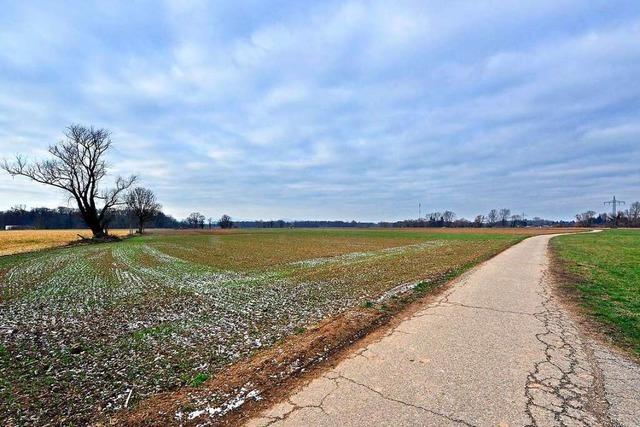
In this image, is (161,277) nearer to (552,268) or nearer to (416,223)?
(552,268)

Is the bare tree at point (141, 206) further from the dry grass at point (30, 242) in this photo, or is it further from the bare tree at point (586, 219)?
the bare tree at point (586, 219)

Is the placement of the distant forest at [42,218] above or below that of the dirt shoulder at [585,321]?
above

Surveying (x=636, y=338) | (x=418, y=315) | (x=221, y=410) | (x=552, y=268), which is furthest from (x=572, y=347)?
(x=552, y=268)

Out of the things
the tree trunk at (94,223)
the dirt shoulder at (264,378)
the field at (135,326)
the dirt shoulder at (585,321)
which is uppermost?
the tree trunk at (94,223)

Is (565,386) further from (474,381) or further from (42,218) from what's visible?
(42,218)

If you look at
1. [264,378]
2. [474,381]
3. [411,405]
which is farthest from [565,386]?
[264,378]

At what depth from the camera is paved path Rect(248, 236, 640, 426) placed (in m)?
3.45

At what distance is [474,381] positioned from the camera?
4191mm

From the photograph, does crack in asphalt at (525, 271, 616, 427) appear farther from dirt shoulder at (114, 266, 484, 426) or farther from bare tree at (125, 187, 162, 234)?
bare tree at (125, 187, 162, 234)

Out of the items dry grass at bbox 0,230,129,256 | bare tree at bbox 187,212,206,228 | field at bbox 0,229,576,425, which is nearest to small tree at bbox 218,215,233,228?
bare tree at bbox 187,212,206,228

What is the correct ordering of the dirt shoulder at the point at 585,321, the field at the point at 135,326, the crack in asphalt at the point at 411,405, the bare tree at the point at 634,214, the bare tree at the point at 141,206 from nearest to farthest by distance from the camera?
the crack in asphalt at the point at 411,405 → the field at the point at 135,326 → the dirt shoulder at the point at 585,321 → the bare tree at the point at 141,206 → the bare tree at the point at 634,214

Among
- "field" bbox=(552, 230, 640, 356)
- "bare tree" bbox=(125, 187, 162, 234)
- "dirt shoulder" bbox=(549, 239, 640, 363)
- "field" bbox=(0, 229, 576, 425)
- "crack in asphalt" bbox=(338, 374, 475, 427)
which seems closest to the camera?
"crack in asphalt" bbox=(338, 374, 475, 427)

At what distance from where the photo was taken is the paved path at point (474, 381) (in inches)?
136

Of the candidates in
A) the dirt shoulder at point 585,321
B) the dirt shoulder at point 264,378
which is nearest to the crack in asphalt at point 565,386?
the dirt shoulder at point 585,321
